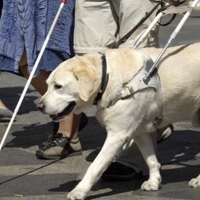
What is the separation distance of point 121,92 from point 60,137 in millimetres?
1762

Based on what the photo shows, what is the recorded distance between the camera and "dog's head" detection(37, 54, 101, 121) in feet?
17.1

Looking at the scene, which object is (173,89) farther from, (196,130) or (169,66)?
(196,130)

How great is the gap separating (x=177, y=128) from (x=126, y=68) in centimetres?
259

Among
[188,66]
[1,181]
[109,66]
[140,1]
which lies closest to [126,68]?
[109,66]

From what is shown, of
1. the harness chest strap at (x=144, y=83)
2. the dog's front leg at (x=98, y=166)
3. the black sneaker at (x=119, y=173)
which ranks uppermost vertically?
the harness chest strap at (x=144, y=83)

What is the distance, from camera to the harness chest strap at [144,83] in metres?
5.32

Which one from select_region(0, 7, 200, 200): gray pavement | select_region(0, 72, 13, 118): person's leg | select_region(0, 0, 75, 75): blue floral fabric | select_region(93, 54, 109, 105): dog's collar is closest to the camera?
select_region(93, 54, 109, 105): dog's collar

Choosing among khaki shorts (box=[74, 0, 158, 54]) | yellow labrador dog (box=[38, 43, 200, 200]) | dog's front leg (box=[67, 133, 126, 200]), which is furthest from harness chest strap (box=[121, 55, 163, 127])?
khaki shorts (box=[74, 0, 158, 54])

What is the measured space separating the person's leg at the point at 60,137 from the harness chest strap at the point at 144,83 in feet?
4.98

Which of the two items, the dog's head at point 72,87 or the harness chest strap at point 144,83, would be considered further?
the harness chest strap at point 144,83

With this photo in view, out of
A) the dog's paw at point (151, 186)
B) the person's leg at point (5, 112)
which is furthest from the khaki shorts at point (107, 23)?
the person's leg at point (5, 112)

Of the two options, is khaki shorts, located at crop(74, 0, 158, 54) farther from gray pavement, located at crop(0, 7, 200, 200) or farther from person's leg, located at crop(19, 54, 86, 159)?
gray pavement, located at crop(0, 7, 200, 200)

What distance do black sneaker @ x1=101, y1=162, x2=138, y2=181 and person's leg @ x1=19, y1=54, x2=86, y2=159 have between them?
33.9 inches

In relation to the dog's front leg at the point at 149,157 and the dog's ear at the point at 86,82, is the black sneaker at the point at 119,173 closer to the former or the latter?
the dog's front leg at the point at 149,157
